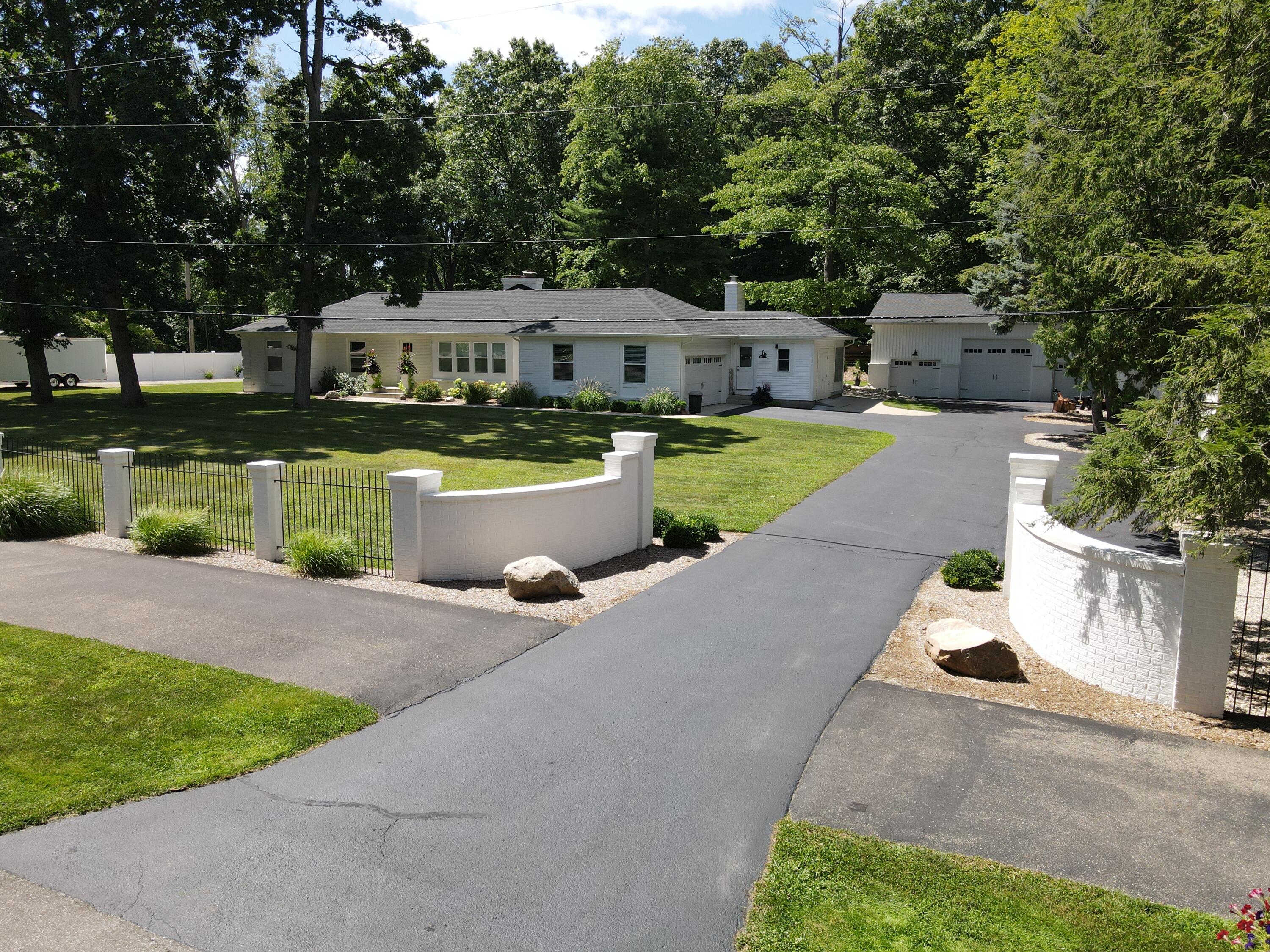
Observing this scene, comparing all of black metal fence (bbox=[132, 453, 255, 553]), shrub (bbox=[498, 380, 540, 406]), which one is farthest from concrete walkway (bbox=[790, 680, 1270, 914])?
shrub (bbox=[498, 380, 540, 406])

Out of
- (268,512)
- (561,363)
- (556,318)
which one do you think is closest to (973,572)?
(268,512)

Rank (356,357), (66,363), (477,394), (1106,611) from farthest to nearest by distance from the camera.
→ (66,363)
(356,357)
(477,394)
(1106,611)

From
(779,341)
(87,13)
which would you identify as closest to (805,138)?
(779,341)

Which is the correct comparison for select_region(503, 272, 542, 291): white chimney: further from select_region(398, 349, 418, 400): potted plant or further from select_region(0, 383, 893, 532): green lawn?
select_region(0, 383, 893, 532): green lawn

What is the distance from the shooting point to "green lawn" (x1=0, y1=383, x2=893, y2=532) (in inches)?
766

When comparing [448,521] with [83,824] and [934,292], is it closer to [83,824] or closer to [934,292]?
[83,824]

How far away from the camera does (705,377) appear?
35812 mm

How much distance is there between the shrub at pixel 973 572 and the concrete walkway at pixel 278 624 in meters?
5.69

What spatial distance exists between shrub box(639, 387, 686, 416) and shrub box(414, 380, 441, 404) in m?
9.08

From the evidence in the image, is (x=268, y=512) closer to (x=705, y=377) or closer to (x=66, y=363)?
(x=705, y=377)

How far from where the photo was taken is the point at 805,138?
42219 millimetres

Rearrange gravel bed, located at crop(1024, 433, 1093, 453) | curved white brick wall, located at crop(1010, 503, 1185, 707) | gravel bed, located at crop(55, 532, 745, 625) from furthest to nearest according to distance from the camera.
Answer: gravel bed, located at crop(1024, 433, 1093, 453)
gravel bed, located at crop(55, 532, 745, 625)
curved white brick wall, located at crop(1010, 503, 1185, 707)

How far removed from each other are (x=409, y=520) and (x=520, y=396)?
947 inches

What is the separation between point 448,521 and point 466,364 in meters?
27.6
